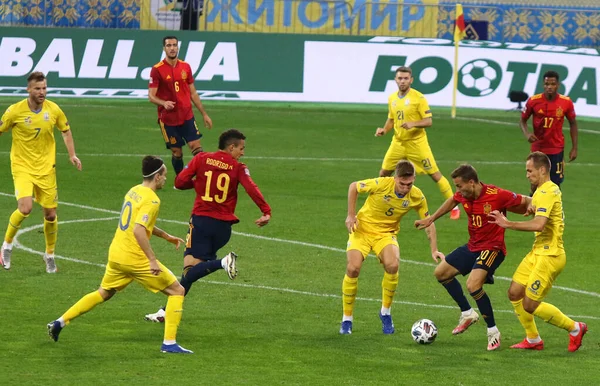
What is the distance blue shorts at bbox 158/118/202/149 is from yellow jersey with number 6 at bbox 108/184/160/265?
10.1 m

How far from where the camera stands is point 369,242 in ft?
40.3

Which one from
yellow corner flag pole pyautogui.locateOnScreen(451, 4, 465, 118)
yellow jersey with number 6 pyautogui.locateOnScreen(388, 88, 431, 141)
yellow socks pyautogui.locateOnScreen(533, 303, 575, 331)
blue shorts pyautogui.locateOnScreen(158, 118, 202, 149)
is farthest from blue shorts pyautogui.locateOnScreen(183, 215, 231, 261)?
yellow corner flag pole pyautogui.locateOnScreen(451, 4, 465, 118)

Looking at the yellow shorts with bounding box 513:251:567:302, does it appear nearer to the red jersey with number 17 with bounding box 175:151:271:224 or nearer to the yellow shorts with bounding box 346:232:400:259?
the yellow shorts with bounding box 346:232:400:259

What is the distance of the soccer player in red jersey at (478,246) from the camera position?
11.5 meters

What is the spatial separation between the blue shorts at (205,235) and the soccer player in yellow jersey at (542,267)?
2753 mm

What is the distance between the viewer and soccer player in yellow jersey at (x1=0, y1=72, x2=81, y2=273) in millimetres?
14469

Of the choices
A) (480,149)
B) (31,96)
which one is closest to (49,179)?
(31,96)

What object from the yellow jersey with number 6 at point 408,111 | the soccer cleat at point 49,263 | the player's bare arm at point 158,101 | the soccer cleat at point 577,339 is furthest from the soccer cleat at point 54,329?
the player's bare arm at point 158,101

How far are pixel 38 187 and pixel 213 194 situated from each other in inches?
137

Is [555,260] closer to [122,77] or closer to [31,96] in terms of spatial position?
[31,96]

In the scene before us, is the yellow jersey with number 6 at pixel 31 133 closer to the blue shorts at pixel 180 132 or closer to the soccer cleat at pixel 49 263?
the soccer cleat at pixel 49 263

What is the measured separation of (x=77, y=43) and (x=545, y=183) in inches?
897

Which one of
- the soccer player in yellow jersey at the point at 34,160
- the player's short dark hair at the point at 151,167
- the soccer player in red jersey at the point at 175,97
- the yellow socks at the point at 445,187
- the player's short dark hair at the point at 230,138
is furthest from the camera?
the soccer player in red jersey at the point at 175,97

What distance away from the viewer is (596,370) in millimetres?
10742
